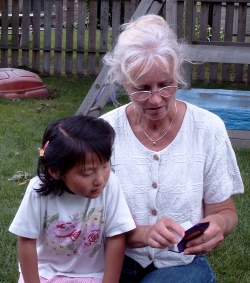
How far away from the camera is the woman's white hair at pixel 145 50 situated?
2.02 metres

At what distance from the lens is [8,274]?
10.00 ft

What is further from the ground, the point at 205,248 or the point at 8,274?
the point at 205,248

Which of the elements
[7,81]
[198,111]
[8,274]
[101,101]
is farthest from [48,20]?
[198,111]

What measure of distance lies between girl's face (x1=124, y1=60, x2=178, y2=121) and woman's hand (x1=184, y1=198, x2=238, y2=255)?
1.41 feet

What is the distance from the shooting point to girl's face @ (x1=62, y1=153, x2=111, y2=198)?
6.42ft

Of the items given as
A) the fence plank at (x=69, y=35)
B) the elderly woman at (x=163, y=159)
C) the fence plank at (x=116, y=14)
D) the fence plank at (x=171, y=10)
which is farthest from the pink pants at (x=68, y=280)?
the fence plank at (x=69, y=35)

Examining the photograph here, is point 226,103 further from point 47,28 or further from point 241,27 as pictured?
point 47,28

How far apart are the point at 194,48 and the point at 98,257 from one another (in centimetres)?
345

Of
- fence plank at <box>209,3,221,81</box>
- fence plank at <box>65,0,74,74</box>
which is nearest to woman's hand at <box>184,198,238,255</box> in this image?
fence plank at <box>209,3,221,81</box>

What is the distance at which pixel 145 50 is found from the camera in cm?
203

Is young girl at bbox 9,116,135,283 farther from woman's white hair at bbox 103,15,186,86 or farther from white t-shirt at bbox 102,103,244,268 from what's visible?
woman's white hair at bbox 103,15,186,86

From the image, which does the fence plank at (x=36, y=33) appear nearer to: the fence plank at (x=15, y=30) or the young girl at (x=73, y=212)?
the fence plank at (x=15, y=30)

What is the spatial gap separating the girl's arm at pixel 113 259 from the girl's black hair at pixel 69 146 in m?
0.28

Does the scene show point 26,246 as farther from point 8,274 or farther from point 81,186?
point 8,274
